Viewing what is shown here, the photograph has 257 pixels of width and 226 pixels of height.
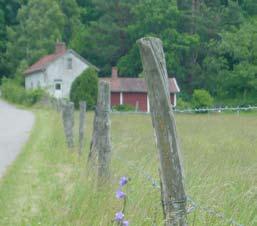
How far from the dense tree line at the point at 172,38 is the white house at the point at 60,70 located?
7143 millimetres

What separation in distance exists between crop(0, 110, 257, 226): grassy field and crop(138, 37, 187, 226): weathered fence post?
1.17ft

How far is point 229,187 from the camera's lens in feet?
16.8

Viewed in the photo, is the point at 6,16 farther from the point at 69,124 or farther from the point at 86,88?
the point at 69,124

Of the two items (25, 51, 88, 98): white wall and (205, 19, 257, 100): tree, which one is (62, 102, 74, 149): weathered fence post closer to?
(25, 51, 88, 98): white wall

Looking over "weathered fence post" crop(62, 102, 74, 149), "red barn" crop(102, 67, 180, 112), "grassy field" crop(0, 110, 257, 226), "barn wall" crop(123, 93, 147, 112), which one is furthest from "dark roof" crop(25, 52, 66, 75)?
"grassy field" crop(0, 110, 257, 226)

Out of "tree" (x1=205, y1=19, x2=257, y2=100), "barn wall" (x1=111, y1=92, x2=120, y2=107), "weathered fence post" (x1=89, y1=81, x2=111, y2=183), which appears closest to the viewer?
"weathered fence post" (x1=89, y1=81, x2=111, y2=183)

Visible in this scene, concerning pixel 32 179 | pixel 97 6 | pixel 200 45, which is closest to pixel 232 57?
pixel 200 45

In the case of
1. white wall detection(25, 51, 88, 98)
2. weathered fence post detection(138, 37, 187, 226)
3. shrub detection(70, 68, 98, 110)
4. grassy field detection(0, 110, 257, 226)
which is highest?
white wall detection(25, 51, 88, 98)

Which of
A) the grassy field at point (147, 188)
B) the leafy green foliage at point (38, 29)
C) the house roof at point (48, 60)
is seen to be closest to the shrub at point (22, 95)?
the house roof at point (48, 60)

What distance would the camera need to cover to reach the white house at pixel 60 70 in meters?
62.4

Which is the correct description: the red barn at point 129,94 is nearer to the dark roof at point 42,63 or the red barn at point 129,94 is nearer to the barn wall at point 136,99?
the barn wall at point 136,99

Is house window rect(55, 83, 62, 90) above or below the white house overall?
below

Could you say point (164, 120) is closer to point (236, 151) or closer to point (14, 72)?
point (236, 151)

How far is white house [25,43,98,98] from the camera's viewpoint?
205 feet
